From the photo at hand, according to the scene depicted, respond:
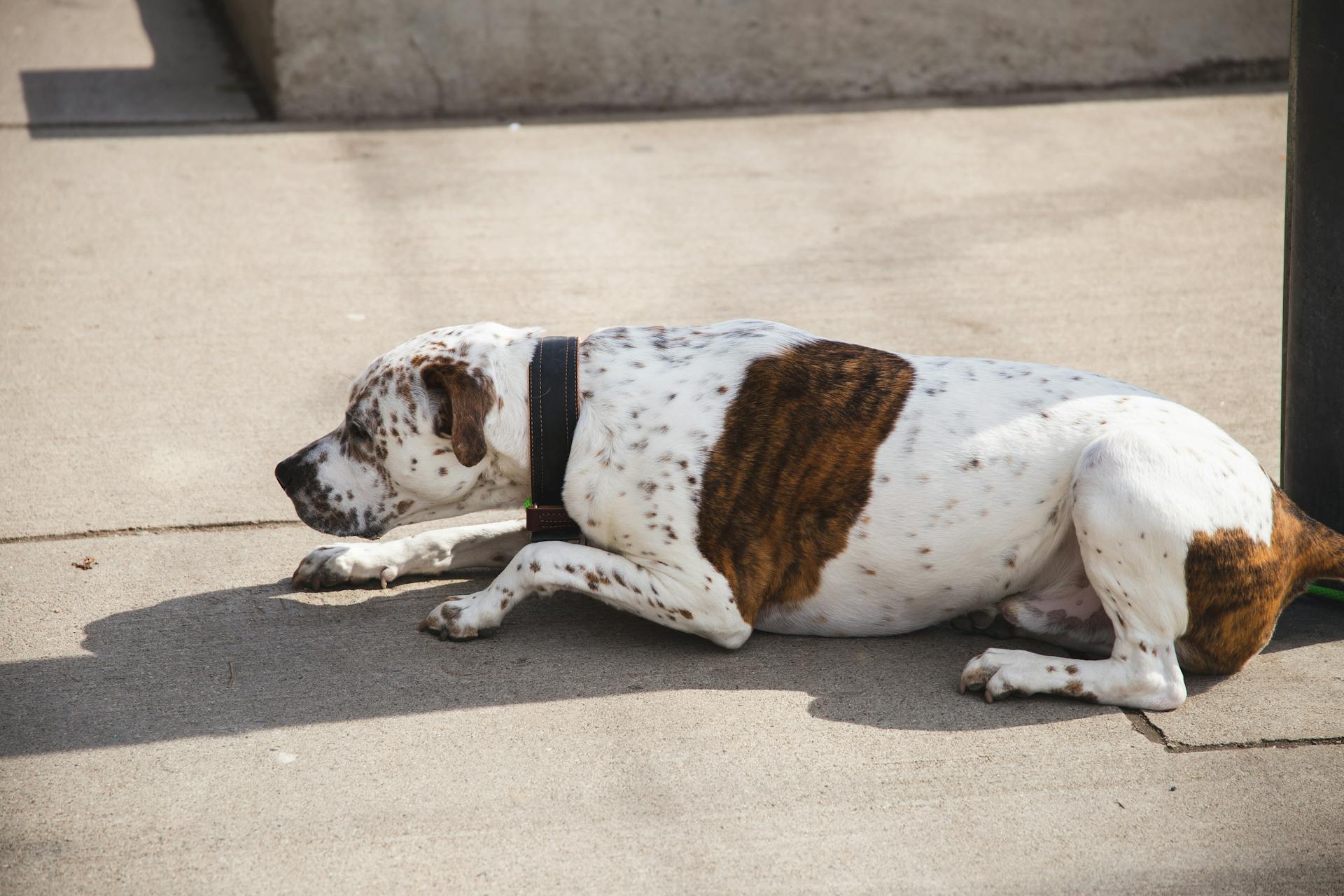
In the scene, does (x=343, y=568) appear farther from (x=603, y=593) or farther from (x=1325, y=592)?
(x=1325, y=592)

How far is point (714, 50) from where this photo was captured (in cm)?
862

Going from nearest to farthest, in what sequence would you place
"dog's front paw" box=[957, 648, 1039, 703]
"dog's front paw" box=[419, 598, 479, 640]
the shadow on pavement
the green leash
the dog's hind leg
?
1. the dog's hind leg
2. "dog's front paw" box=[957, 648, 1039, 703]
3. "dog's front paw" box=[419, 598, 479, 640]
4. the green leash
5. the shadow on pavement

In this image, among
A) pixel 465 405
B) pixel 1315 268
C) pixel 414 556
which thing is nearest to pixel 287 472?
pixel 414 556

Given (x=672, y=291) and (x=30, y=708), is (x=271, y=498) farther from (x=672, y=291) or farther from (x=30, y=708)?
(x=672, y=291)

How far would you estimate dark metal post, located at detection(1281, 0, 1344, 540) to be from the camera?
3824 mm

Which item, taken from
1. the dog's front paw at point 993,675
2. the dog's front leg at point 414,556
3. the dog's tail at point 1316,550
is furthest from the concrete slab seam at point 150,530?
the dog's tail at point 1316,550

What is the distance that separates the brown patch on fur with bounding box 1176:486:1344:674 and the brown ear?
1873mm

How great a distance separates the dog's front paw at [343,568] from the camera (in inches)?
160

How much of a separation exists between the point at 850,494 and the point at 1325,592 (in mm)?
1593

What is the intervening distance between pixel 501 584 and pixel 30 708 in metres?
1.24

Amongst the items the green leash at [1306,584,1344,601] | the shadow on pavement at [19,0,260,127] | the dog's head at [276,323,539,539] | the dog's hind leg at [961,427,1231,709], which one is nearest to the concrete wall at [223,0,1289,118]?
the shadow on pavement at [19,0,260,127]

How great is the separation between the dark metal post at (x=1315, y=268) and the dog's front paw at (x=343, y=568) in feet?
9.25

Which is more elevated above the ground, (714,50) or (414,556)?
(714,50)

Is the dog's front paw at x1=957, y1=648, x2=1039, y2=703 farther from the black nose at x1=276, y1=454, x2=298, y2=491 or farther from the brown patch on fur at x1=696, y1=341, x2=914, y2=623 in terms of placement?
the black nose at x1=276, y1=454, x2=298, y2=491
